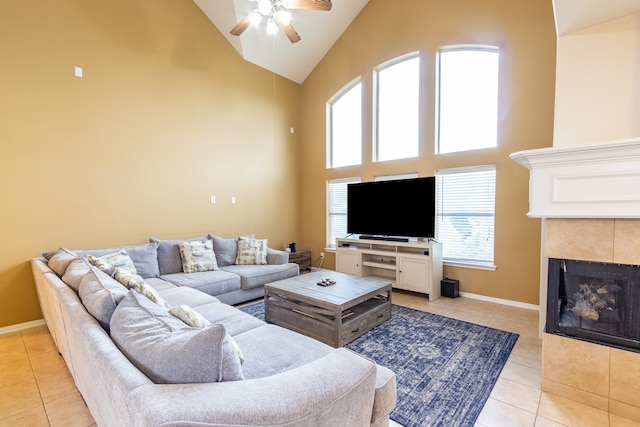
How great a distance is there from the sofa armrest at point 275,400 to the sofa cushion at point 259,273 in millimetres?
2921

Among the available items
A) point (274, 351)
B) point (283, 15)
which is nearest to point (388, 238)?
point (274, 351)

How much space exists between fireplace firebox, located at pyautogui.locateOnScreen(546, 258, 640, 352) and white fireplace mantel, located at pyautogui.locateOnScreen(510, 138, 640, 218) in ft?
1.19

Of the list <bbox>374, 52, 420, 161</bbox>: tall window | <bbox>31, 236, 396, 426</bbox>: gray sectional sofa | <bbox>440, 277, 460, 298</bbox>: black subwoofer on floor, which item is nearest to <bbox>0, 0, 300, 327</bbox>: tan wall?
<bbox>374, 52, 420, 161</bbox>: tall window

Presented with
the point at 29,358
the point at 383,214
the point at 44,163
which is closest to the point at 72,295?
the point at 29,358

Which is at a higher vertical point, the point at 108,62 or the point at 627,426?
the point at 108,62

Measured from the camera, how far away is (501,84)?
375 centimetres

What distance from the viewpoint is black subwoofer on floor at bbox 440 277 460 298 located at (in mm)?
4043

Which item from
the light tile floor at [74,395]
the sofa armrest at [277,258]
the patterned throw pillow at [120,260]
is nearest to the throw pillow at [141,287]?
the light tile floor at [74,395]

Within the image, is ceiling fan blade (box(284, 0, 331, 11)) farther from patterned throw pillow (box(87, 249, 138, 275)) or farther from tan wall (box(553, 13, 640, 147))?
patterned throw pillow (box(87, 249, 138, 275))

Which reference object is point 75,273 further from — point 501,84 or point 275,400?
point 501,84

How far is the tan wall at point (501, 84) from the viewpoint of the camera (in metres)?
3.49

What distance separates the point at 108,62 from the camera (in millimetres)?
3707

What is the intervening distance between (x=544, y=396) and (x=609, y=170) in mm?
1575

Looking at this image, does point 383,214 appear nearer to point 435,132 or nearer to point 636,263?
point 435,132
